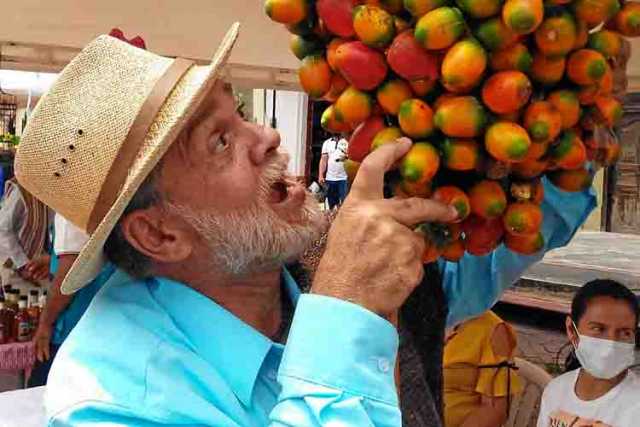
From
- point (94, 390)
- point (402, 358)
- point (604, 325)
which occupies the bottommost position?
point (604, 325)

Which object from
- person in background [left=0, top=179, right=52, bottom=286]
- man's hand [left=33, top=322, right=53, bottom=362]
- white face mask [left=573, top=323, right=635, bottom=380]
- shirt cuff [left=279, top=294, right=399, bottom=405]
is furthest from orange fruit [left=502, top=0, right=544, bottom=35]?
person in background [left=0, top=179, right=52, bottom=286]

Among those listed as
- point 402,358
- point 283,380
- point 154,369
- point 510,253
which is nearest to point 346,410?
point 283,380

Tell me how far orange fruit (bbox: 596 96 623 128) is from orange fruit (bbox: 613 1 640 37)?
8 centimetres

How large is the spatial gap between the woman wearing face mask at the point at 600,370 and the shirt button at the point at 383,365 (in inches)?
59.7

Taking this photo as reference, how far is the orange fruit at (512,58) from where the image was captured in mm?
938

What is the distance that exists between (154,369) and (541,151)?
1.82ft

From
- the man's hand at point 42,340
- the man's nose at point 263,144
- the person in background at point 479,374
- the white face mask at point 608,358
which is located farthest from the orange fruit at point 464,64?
the man's hand at point 42,340

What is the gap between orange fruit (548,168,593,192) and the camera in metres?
1.03

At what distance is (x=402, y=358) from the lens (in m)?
1.28

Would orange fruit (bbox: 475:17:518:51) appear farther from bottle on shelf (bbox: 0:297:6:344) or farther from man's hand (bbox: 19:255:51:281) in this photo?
man's hand (bbox: 19:255:51:281)

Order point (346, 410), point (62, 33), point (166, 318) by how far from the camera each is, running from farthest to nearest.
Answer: point (62, 33)
point (166, 318)
point (346, 410)

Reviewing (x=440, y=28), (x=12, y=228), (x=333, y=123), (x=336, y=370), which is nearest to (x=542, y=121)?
(x=440, y=28)

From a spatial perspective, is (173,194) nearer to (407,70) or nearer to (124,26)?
(407,70)

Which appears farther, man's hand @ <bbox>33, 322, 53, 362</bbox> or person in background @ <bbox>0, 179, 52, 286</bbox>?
person in background @ <bbox>0, 179, 52, 286</bbox>
